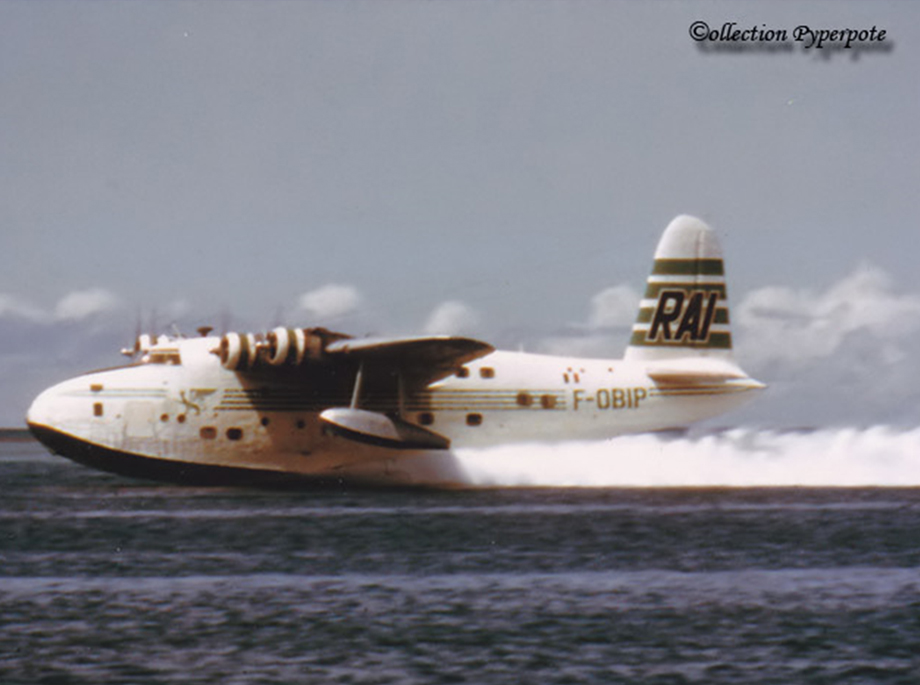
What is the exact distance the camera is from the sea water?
13797 mm

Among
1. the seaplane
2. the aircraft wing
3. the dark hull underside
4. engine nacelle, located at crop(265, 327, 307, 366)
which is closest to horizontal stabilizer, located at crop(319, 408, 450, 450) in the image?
the seaplane

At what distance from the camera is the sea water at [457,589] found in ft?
45.3

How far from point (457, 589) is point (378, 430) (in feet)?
50.5

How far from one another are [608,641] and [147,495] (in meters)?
23.7

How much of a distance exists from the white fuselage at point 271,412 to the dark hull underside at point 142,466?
0.12ft

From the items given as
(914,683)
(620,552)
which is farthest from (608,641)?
(620,552)

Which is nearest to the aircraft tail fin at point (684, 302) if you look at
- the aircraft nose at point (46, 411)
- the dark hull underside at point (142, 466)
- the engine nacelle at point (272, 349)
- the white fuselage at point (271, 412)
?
the white fuselage at point (271, 412)

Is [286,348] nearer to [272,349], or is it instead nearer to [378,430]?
[272,349]

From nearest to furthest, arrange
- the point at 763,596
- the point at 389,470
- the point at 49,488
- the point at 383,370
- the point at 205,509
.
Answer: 1. the point at 763,596
2. the point at 205,509
3. the point at 383,370
4. the point at 389,470
5. the point at 49,488

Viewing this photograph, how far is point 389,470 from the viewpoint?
126 feet

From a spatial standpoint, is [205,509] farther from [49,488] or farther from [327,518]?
[49,488]

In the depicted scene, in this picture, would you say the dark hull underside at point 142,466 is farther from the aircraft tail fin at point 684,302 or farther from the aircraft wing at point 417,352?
the aircraft tail fin at point 684,302

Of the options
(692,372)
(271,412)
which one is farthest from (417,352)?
(692,372)

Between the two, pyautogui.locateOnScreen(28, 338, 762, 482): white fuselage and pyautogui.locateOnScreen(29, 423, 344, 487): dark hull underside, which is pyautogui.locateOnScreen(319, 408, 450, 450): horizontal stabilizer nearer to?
pyautogui.locateOnScreen(28, 338, 762, 482): white fuselage
